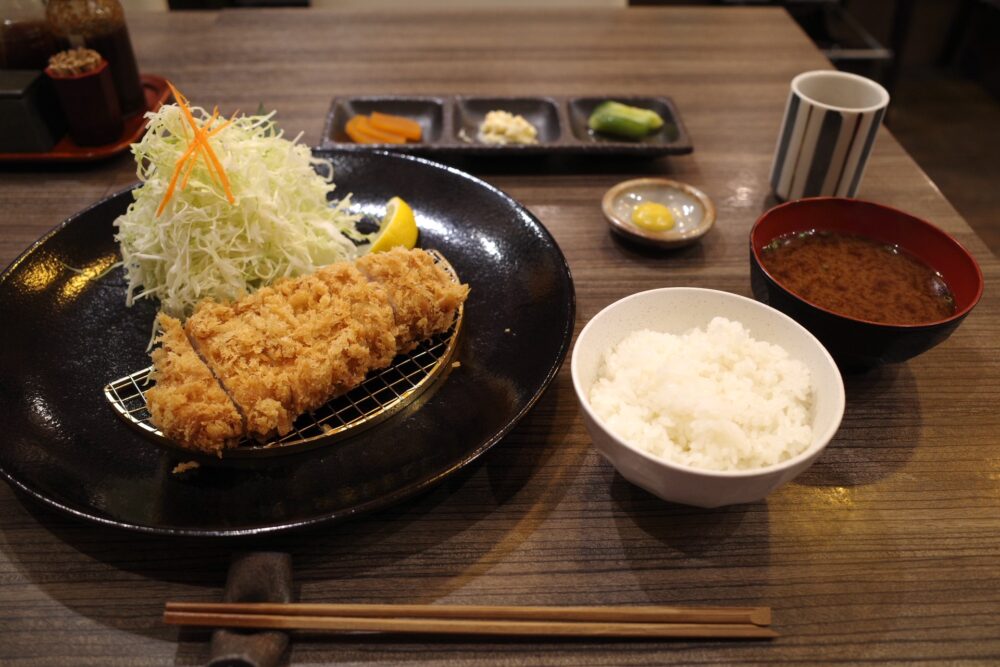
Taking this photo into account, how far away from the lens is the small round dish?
7.79 ft

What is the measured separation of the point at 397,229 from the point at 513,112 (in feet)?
3.88

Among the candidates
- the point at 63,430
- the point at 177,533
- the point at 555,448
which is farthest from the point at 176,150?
the point at 555,448

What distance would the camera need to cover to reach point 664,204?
2.58m

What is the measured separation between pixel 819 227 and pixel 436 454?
4.45 feet

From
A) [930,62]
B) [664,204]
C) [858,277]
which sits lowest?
[930,62]

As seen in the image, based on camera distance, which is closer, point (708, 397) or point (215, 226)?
point (708, 397)

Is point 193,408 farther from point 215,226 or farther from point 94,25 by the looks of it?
point 94,25

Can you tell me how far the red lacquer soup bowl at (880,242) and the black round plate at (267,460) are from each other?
1.88ft

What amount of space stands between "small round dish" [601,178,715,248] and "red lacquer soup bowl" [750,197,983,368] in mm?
368

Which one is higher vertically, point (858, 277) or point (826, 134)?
point (826, 134)

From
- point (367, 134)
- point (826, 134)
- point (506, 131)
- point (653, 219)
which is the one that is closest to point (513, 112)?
point (506, 131)

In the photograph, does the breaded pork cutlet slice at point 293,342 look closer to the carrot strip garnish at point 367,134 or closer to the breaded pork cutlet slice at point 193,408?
the breaded pork cutlet slice at point 193,408

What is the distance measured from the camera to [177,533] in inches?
54.7

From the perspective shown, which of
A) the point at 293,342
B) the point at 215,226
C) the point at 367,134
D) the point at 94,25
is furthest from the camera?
the point at 367,134
